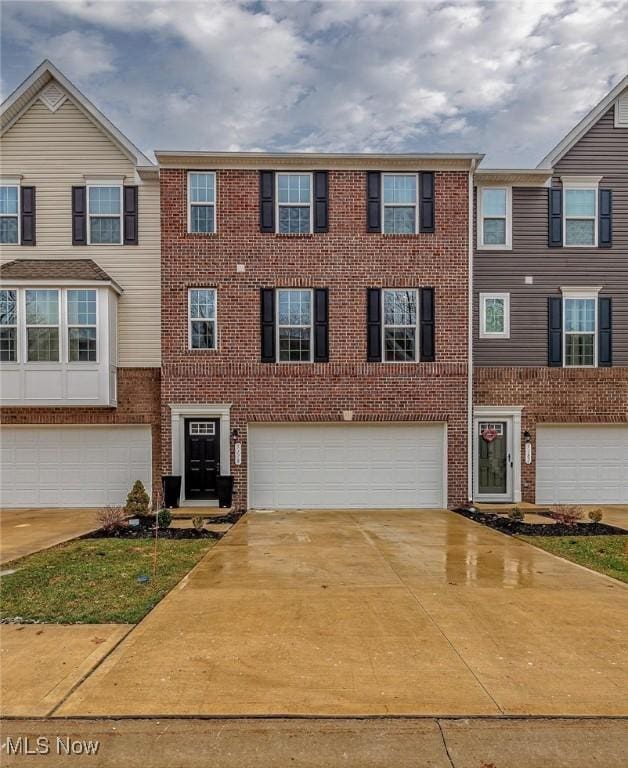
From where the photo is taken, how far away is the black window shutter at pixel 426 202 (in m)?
12.1

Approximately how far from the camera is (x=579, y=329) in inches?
499

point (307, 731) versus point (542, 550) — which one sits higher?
point (307, 731)

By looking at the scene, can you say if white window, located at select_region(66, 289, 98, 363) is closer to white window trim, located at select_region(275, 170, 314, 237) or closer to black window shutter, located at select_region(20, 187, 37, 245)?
black window shutter, located at select_region(20, 187, 37, 245)

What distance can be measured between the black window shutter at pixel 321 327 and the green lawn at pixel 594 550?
606 centimetres

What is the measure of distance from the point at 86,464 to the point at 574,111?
1979cm

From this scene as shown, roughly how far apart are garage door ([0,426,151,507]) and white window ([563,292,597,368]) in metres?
11.4

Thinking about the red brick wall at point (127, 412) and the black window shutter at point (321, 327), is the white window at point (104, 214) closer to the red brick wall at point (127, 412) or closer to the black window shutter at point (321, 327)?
the red brick wall at point (127, 412)

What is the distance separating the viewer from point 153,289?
12.4 metres

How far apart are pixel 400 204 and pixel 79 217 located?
329 inches

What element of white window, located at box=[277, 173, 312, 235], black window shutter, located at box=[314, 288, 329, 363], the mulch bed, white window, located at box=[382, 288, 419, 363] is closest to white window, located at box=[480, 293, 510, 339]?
white window, located at box=[382, 288, 419, 363]

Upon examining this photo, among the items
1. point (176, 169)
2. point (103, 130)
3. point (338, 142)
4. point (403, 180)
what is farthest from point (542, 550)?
point (338, 142)

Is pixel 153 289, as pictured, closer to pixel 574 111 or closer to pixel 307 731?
pixel 307 731

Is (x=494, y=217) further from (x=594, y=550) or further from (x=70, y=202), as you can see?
(x=70, y=202)

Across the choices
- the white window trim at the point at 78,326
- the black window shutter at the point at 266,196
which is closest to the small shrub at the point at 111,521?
the white window trim at the point at 78,326
